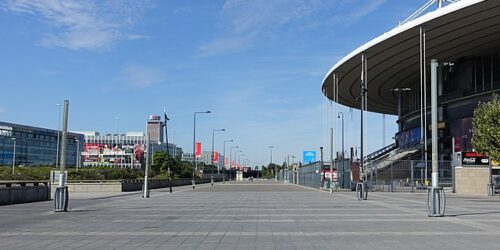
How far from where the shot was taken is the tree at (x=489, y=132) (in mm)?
36656

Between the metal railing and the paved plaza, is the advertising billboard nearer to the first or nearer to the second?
the metal railing

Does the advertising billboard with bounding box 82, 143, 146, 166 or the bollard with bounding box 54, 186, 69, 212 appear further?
the advertising billboard with bounding box 82, 143, 146, 166

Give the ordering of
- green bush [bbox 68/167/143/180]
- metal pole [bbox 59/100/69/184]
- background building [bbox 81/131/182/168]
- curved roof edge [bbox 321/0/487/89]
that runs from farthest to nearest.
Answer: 1. background building [bbox 81/131/182/168]
2. green bush [bbox 68/167/143/180]
3. curved roof edge [bbox 321/0/487/89]
4. metal pole [bbox 59/100/69/184]

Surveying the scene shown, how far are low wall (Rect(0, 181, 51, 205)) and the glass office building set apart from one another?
312ft

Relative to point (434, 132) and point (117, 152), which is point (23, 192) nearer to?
point (434, 132)

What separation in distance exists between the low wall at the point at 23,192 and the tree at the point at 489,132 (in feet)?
94.5

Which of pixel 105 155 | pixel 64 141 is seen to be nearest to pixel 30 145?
pixel 105 155

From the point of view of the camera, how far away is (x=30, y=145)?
462 feet

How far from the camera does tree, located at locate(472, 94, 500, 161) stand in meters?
36.7

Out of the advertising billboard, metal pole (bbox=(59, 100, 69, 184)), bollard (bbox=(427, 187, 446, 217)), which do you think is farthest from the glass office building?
bollard (bbox=(427, 187, 446, 217))

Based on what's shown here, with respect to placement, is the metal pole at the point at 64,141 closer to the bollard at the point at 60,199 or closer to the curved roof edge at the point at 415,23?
the bollard at the point at 60,199

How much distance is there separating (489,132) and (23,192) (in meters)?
29.7

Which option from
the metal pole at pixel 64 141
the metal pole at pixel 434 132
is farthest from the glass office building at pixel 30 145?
the metal pole at pixel 434 132

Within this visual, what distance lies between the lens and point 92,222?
58.2ft
